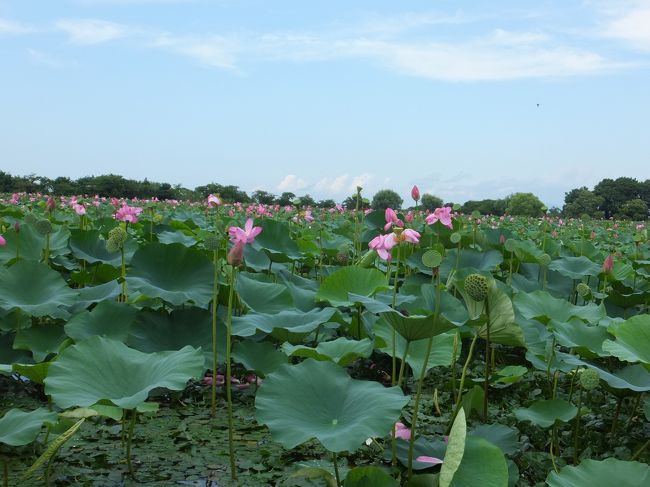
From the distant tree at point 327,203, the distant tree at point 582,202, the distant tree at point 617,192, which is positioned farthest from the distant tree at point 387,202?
the distant tree at point 617,192

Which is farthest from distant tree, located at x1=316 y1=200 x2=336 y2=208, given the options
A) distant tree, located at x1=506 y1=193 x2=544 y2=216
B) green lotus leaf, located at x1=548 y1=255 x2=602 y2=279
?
distant tree, located at x1=506 y1=193 x2=544 y2=216

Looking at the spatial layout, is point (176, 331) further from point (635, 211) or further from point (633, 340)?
point (635, 211)

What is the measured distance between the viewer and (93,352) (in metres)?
1.37

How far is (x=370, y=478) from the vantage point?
1.14m

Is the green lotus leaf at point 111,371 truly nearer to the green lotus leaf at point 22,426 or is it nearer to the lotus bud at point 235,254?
the green lotus leaf at point 22,426

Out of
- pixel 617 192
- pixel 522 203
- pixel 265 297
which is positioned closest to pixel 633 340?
pixel 265 297

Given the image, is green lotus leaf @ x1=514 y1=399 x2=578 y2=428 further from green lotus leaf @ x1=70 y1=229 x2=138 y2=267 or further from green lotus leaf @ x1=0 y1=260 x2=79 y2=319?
green lotus leaf @ x1=70 y1=229 x2=138 y2=267

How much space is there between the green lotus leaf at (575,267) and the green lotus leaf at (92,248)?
2.20 m

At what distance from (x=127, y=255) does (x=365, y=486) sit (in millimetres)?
1888

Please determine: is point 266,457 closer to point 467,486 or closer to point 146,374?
point 146,374

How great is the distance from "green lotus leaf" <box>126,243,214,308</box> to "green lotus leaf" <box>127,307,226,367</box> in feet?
0.35

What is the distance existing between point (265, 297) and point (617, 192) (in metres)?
49.3

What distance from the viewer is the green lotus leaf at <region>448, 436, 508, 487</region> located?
1124mm

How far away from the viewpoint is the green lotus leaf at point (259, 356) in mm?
1802
